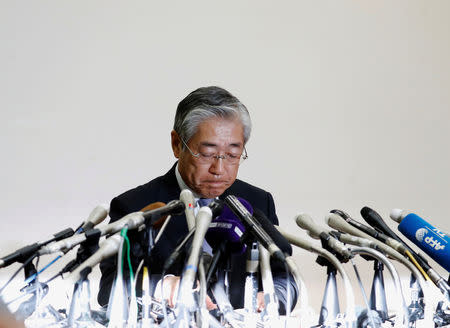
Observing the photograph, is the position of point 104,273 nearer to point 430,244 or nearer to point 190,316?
point 190,316

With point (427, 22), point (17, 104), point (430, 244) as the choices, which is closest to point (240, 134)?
point (430, 244)

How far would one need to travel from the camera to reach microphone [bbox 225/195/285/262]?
1296 millimetres

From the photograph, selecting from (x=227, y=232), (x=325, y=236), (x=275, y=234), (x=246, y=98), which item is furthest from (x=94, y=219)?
(x=246, y=98)

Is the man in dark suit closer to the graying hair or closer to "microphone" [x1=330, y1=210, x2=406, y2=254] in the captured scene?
the graying hair

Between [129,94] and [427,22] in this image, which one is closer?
[129,94]

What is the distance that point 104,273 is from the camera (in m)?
1.93

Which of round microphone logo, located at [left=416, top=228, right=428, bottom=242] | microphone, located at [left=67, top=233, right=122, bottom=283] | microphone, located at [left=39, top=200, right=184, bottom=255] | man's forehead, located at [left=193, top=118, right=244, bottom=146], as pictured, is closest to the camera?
microphone, located at [left=67, top=233, right=122, bottom=283]

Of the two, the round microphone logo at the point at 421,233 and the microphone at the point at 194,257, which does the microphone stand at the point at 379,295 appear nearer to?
the round microphone logo at the point at 421,233

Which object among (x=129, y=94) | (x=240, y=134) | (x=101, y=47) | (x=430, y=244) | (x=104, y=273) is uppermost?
(x=101, y=47)

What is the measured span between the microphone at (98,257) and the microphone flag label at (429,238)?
745 millimetres

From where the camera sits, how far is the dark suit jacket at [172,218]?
1.87 meters

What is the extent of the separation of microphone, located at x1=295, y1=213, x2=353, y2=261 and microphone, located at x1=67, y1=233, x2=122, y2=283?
466 mm

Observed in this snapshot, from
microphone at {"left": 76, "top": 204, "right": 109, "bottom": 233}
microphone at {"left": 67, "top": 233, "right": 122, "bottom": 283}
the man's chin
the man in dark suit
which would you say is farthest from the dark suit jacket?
microphone at {"left": 67, "top": 233, "right": 122, "bottom": 283}

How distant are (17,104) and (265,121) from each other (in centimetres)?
133
